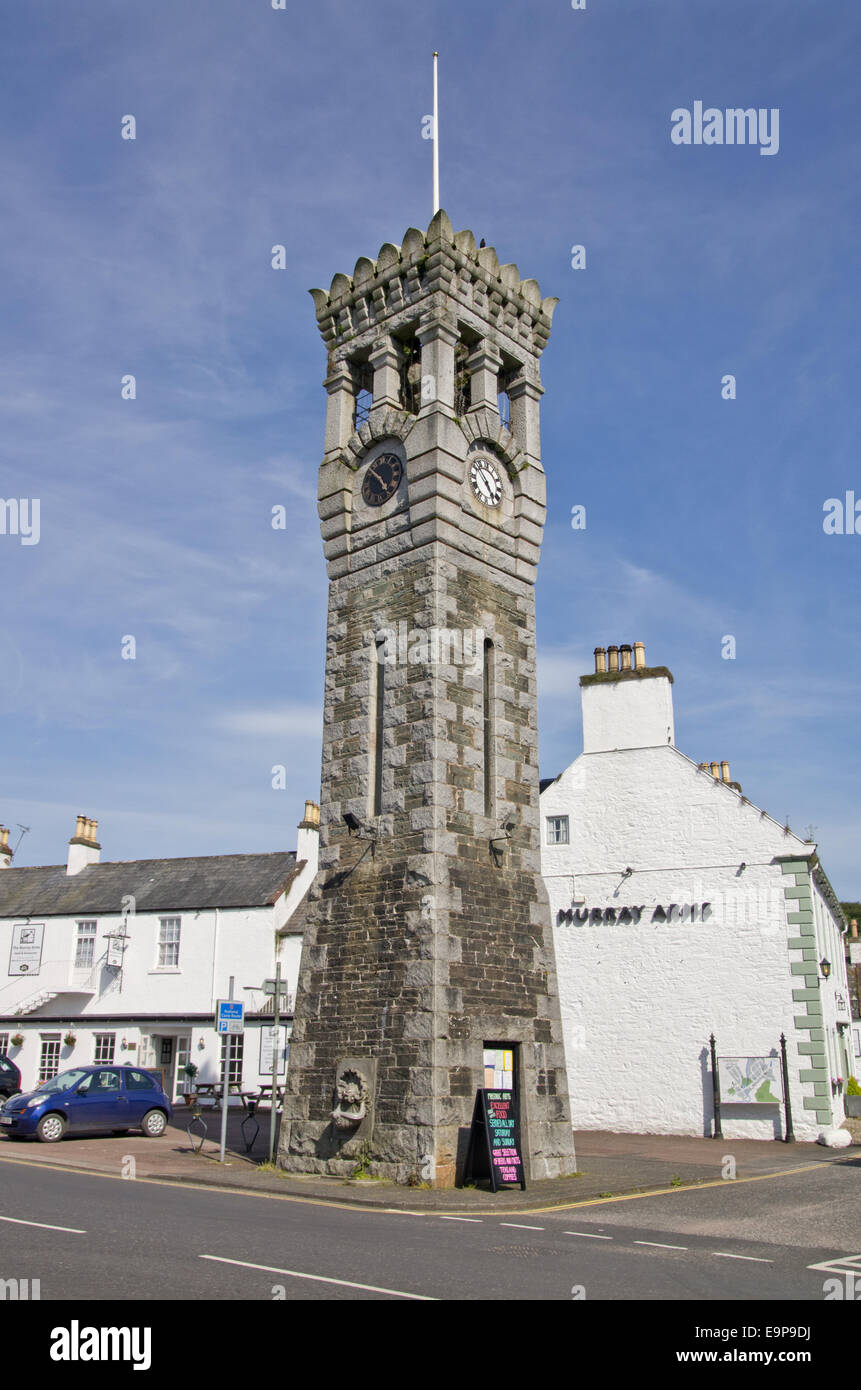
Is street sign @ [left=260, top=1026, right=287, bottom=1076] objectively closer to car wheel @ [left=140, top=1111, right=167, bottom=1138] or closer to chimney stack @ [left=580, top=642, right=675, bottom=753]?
car wheel @ [left=140, top=1111, right=167, bottom=1138]

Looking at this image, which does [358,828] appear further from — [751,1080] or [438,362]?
[751,1080]

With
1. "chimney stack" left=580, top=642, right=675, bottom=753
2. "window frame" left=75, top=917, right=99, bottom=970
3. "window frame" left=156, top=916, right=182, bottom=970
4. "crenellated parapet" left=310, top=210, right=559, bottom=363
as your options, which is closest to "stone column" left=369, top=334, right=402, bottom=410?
"crenellated parapet" left=310, top=210, right=559, bottom=363

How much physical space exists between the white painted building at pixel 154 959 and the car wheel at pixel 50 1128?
10.1 metres

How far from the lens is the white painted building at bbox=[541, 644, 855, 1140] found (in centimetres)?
2273

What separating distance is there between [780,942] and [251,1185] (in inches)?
536

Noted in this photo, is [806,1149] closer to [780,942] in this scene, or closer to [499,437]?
[780,942]

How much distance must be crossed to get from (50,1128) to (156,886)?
1602 cm

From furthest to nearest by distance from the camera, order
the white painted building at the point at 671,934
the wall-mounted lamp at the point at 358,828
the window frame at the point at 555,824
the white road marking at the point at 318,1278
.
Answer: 1. the window frame at the point at 555,824
2. the white painted building at the point at 671,934
3. the wall-mounted lamp at the point at 358,828
4. the white road marking at the point at 318,1278

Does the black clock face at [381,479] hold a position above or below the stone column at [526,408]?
below

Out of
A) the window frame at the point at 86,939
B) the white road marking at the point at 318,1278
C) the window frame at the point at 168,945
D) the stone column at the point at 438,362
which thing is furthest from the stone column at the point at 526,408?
the window frame at the point at 86,939

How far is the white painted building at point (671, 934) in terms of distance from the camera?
22734mm

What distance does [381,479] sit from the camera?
58.5 ft

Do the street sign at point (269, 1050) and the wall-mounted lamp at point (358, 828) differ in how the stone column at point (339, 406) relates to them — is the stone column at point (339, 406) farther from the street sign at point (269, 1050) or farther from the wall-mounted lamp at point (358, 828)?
the street sign at point (269, 1050)
